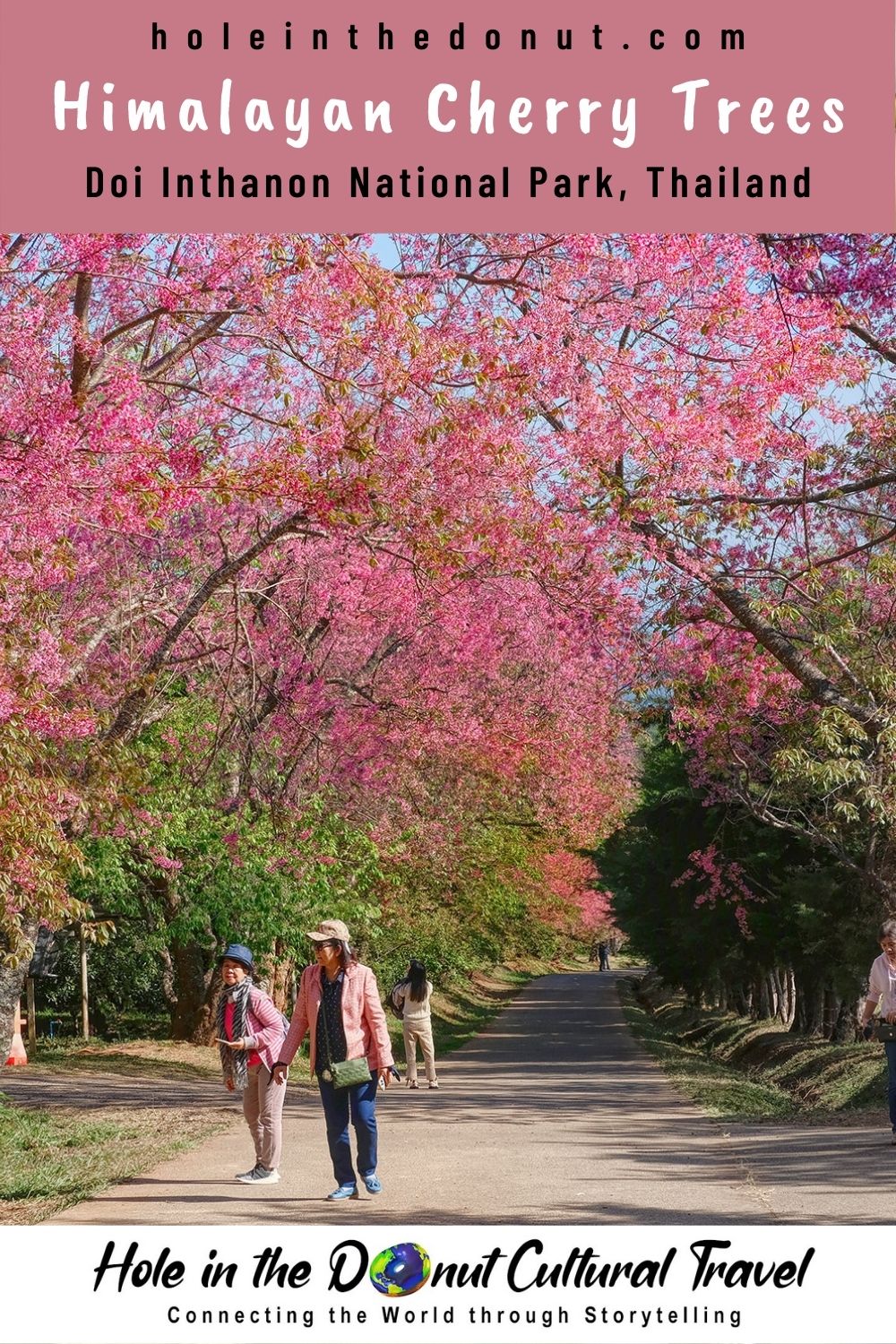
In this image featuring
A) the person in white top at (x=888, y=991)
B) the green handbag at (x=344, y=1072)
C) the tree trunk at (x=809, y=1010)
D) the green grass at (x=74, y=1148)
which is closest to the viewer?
the green handbag at (x=344, y=1072)

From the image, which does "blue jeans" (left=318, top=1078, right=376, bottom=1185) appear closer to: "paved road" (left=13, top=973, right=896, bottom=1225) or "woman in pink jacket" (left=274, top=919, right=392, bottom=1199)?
"woman in pink jacket" (left=274, top=919, right=392, bottom=1199)

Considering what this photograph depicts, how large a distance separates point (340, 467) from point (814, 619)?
22.4ft

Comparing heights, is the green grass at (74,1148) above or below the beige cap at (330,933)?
below

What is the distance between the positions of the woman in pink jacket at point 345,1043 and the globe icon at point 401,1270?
2437mm

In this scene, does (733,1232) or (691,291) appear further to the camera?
(691,291)

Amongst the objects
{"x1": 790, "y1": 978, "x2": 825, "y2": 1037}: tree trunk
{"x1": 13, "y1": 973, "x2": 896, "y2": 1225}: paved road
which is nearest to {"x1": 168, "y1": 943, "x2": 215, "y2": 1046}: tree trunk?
{"x1": 13, "y1": 973, "x2": 896, "y2": 1225}: paved road

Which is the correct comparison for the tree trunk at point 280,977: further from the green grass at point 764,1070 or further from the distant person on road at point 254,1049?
the distant person on road at point 254,1049

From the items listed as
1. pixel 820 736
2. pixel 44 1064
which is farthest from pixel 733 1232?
pixel 44 1064

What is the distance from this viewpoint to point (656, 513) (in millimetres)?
14969

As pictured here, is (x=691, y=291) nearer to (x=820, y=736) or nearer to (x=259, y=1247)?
(x=820, y=736)

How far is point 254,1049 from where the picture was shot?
37.4 feet

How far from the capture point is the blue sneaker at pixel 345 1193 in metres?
10.6

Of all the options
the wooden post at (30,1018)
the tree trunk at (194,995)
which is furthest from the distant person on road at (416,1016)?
the wooden post at (30,1018)

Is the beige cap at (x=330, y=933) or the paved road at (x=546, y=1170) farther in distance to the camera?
the beige cap at (x=330, y=933)
